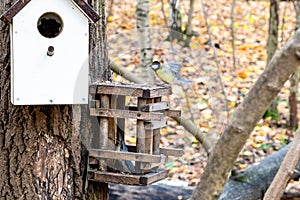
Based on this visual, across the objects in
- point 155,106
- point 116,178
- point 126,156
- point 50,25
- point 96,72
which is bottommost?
point 116,178

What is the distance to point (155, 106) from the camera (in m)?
2.77

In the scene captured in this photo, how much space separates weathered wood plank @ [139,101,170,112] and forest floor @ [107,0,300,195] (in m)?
0.22

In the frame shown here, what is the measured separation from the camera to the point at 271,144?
24.4 ft

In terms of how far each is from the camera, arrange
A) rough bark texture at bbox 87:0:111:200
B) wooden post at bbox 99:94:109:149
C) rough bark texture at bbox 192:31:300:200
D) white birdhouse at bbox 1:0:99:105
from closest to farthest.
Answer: rough bark texture at bbox 192:31:300:200 < white birdhouse at bbox 1:0:99:105 < wooden post at bbox 99:94:109:149 < rough bark texture at bbox 87:0:111:200

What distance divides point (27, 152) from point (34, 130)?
0.34 ft

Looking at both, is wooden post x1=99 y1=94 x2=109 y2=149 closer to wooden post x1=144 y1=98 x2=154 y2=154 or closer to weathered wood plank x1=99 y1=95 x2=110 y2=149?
weathered wood plank x1=99 y1=95 x2=110 y2=149

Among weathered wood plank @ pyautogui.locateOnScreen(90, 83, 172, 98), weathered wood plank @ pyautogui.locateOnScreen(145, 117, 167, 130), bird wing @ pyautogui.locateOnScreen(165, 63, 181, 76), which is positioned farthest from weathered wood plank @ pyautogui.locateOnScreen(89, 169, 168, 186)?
bird wing @ pyautogui.locateOnScreen(165, 63, 181, 76)

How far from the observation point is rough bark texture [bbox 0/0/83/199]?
2.79m

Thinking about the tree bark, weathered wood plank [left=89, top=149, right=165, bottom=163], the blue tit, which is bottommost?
weathered wood plank [left=89, top=149, right=165, bottom=163]

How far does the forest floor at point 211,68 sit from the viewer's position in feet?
9.92

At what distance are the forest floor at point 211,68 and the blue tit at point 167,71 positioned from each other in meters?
0.09

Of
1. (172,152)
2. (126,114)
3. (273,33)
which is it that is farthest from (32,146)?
(273,33)

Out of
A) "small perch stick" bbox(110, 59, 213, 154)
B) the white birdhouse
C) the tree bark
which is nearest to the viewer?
the white birdhouse

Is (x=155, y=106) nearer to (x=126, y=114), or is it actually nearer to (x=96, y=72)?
(x=126, y=114)
